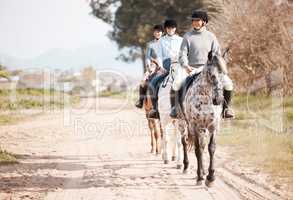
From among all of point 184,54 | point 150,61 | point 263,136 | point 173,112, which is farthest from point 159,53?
point 263,136

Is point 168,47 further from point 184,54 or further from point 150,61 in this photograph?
point 184,54

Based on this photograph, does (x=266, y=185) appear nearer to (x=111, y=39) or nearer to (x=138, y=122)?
(x=138, y=122)

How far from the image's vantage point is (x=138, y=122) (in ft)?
79.5

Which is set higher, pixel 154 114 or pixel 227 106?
pixel 227 106

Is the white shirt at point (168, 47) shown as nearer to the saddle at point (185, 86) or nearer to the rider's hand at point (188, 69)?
the saddle at point (185, 86)

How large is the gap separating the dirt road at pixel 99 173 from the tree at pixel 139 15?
24387 millimetres

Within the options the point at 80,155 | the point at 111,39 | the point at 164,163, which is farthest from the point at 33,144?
the point at 111,39

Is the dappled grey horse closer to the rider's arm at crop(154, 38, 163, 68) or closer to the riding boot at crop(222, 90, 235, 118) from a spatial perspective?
the riding boot at crop(222, 90, 235, 118)

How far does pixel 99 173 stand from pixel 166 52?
330 centimetres

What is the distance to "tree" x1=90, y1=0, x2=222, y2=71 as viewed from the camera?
4369cm

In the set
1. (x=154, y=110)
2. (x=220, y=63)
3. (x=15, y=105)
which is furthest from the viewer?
(x=15, y=105)

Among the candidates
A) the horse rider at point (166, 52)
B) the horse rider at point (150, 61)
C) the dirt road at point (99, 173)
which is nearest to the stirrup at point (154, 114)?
the horse rider at point (166, 52)

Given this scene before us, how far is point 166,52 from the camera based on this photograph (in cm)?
1309

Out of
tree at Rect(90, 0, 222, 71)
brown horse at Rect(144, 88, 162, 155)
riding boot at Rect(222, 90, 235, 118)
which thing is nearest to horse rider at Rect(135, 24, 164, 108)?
brown horse at Rect(144, 88, 162, 155)
